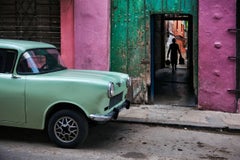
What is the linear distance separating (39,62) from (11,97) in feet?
2.63

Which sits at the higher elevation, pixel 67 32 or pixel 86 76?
pixel 67 32

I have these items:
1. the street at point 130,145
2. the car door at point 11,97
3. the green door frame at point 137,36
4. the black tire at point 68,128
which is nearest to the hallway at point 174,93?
the green door frame at point 137,36

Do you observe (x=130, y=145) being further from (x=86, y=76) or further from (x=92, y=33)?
(x=92, y=33)

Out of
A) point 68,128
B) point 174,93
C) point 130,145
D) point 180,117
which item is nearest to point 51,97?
point 68,128

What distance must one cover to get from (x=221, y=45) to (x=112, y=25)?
2824 millimetres

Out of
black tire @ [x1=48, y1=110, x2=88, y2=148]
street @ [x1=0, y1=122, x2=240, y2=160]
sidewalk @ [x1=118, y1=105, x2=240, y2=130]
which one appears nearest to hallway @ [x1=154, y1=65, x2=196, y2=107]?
sidewalk @ [x1=118, y1=105, x2=240, y2=130]

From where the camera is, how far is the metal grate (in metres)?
11.0

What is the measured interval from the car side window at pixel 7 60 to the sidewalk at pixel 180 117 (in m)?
2.89

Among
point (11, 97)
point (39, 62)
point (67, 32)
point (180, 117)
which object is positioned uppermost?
point (67, 32)

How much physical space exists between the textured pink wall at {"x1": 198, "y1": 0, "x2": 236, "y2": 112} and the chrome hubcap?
4252 millimetres

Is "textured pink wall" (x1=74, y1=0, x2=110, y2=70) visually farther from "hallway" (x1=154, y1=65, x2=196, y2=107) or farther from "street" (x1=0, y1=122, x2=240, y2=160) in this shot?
"street" (x1=0, y1=122, x2=240, y2=160)

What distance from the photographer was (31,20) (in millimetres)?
11109

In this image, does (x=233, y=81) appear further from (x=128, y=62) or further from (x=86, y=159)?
(x=86, y=159)

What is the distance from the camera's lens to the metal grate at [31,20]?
1098 centimetres
